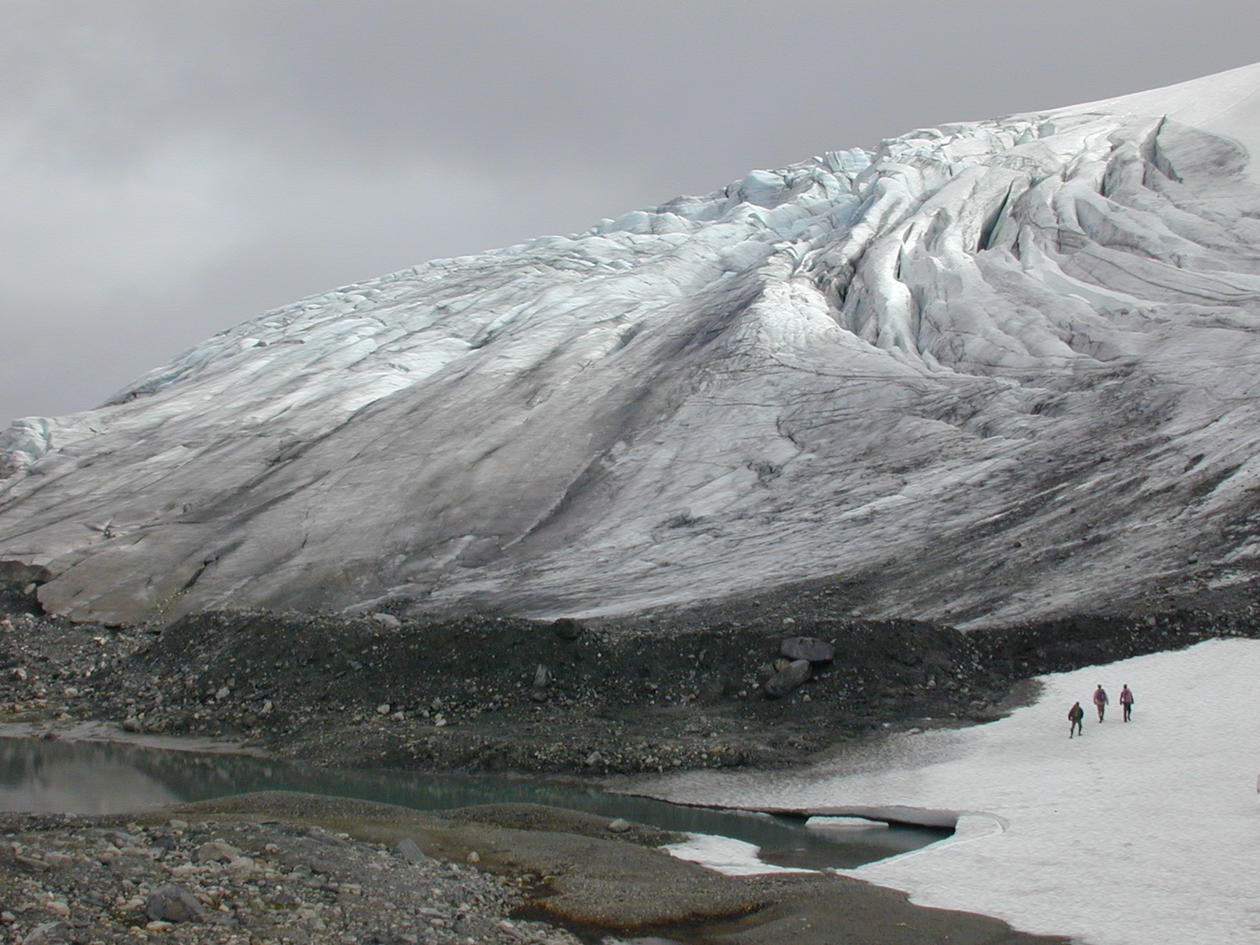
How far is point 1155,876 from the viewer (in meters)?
17.9

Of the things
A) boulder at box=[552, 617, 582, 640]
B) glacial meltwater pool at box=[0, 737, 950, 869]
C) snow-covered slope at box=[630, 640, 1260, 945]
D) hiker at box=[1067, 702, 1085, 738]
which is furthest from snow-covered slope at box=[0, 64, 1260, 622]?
glacial meltwater pool at box=[0, 737, 950, 869]

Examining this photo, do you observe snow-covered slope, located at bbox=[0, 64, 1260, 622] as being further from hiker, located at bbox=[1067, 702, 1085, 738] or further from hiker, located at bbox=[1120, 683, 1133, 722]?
hiker, located at bbox=[1067, 702, 1085, 738]

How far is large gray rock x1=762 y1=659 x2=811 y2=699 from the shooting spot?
31.3m

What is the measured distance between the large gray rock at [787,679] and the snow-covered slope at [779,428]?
23.3 feet

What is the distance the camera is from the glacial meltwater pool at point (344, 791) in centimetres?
2274

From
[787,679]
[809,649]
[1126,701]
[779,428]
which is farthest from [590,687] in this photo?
[779,428]

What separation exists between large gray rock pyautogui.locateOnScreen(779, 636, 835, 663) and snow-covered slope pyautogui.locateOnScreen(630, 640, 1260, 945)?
3.90m

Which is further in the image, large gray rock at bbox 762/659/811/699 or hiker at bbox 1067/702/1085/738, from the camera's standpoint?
large gray rock at bbox 762/659/811/699

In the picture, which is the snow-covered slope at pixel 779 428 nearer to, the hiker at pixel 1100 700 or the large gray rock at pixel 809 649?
the large gray rock at pixel 809 649

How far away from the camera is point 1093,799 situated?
898 inches

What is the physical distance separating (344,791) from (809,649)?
41.1 ft

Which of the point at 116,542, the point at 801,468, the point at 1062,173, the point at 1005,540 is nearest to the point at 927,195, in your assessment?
the point at 1062,173

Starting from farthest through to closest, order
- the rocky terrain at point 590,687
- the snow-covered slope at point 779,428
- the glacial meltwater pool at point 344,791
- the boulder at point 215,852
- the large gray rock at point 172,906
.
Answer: the snow-covered slope at point 779,428
the rocky terrain at point 590,687
the glacial meltwater pool at point 344,791
the boulder at point 215,852
the large gray rock at point 172,906

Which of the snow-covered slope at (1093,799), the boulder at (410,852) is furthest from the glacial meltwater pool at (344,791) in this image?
the boulder at (410,852)
